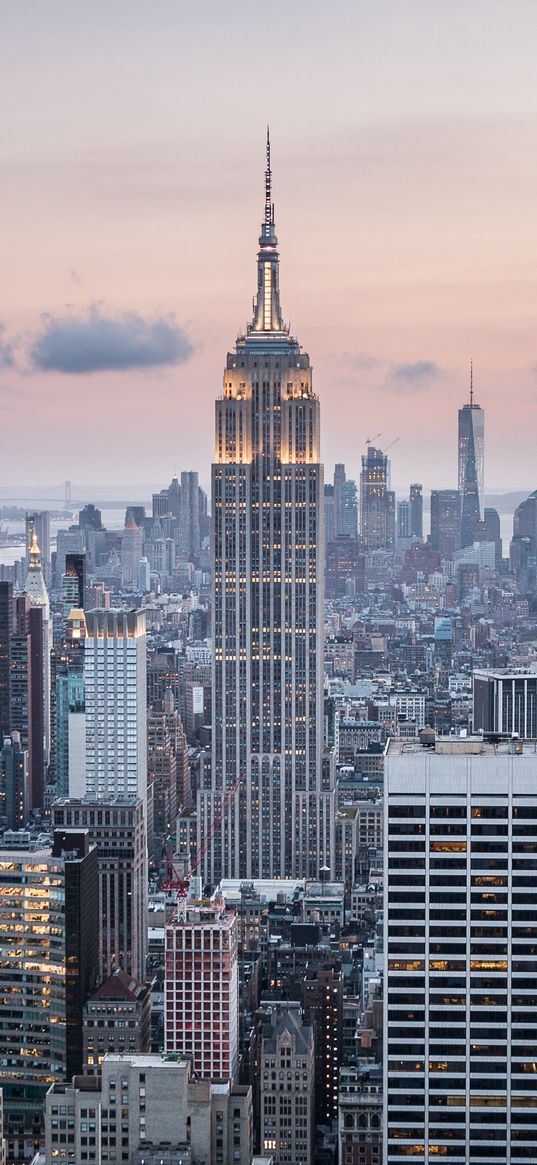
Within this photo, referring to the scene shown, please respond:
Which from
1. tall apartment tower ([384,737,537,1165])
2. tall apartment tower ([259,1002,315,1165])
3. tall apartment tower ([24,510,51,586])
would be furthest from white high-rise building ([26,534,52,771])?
tall apartment tower ([384,737,537,1165])

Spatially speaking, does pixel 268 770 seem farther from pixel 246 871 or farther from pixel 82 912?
pixel 82 912

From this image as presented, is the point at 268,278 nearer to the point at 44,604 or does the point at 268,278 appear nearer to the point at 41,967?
the point at 44,604

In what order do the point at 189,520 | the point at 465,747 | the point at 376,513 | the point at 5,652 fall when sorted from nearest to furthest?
the point at 465,747 < the point at 5,652 < the point at 189,520 < the point at 376,513

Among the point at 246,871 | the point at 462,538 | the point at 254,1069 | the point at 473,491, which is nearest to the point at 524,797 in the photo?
the point at 254,1069

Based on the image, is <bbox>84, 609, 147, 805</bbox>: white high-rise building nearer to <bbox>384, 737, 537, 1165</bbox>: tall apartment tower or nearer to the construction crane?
the construction crane

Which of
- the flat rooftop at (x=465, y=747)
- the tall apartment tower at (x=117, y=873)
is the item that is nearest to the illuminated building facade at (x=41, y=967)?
the tall apartment tower at (x=117, y=873)

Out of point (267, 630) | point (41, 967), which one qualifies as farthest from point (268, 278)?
point (41, 967)
